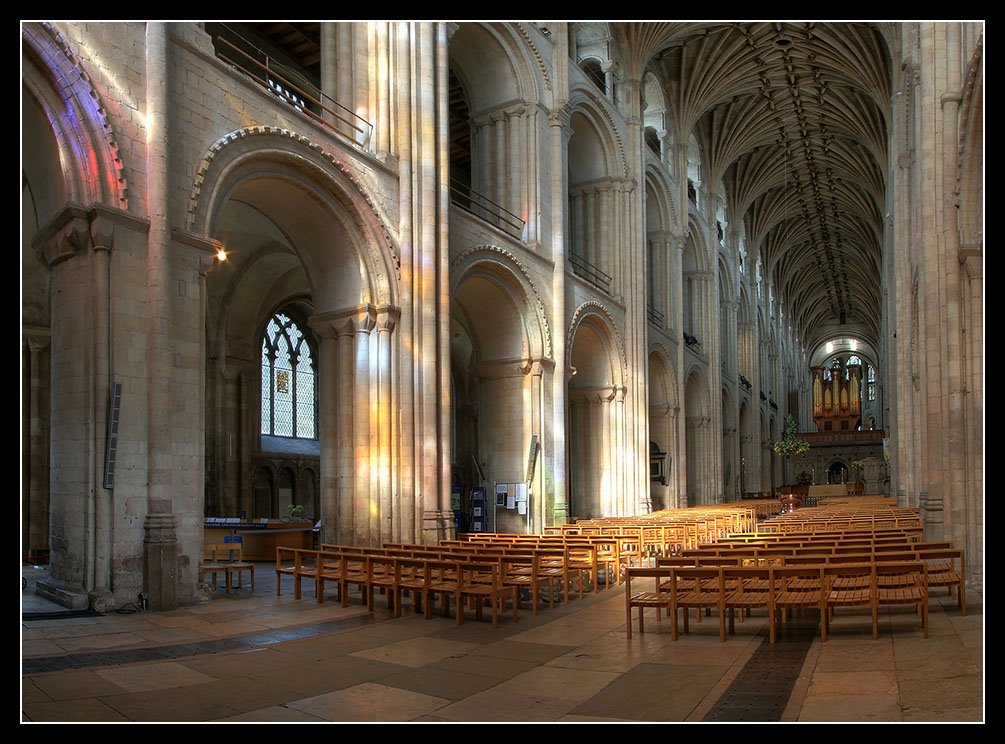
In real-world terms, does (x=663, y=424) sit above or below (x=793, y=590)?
above

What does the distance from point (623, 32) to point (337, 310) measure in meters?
17.9

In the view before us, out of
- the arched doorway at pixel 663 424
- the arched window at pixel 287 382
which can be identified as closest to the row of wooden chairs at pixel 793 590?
the arched window at pixel 287 382

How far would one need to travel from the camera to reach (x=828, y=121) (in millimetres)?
42750

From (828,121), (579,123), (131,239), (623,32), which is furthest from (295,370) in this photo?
(828,121)

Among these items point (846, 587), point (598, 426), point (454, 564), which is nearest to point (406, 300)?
point (454, 564)

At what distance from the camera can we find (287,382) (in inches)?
1164

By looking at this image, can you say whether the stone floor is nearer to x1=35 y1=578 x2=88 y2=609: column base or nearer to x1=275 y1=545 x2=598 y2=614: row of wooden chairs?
x1=35 y1=578 x2=88 y2=609: column base

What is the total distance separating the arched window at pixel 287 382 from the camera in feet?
94.7

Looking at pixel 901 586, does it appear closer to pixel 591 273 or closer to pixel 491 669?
pixel 491 669

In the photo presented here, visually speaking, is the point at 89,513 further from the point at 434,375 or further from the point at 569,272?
the point at 569,272

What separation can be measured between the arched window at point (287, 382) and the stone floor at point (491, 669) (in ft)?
61.4

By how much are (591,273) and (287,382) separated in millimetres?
10592

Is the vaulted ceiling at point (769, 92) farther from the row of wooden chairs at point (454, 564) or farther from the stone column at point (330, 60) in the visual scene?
the row of wooden chairs at point (454, 564)

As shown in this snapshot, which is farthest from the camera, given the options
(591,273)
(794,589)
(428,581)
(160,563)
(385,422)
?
(591,273)
